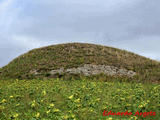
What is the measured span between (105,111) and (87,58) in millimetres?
23122

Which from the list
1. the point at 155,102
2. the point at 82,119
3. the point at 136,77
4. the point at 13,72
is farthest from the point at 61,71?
the point at 82,119

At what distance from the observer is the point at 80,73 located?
29.7 metres

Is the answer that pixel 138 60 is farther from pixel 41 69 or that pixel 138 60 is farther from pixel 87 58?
pixel 41 69

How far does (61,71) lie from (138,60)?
13.8 meters

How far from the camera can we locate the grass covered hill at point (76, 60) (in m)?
31.5

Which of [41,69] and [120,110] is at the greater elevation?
[41,69]

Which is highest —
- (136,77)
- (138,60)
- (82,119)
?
(138,60)

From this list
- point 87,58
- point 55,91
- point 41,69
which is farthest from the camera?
point 87,58

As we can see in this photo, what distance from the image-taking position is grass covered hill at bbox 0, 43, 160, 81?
3152cm

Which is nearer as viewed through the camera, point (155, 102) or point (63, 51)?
point (155, 102)

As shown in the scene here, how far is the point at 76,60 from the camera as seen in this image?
3312 centimetres

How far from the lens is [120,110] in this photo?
1145 cm

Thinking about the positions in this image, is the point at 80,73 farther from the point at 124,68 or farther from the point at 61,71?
the point at 124,68

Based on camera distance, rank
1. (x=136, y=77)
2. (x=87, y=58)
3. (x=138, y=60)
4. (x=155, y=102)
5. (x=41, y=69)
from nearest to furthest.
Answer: (x=155, y=102) → (x=136, y=77) → (x=41, y=69) → (x=87, y=58) → (x=138, y=60)
